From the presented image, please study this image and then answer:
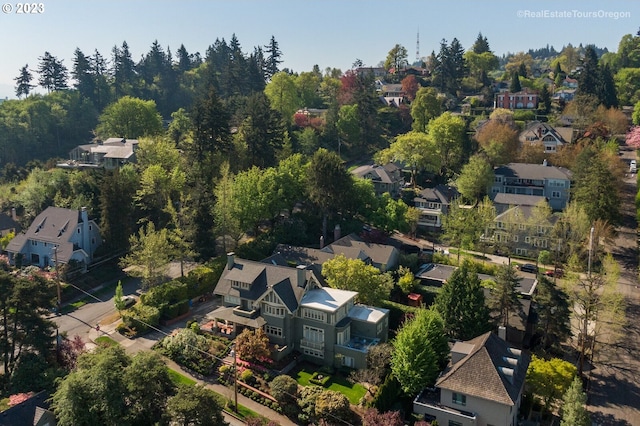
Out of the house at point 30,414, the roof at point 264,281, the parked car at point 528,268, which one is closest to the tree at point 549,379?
the roof at point 264,281

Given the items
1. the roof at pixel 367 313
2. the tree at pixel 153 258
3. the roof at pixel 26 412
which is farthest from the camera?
the tree at pixel 153 258

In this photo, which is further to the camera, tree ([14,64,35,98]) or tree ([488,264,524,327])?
tree ([14,64,35,98])

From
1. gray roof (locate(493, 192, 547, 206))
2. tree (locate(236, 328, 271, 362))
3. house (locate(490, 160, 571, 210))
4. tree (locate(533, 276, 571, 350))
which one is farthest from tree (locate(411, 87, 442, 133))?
tree (locate(236, 328, 271, 362))

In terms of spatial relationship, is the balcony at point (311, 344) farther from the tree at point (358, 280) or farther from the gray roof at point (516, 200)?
the gray roof at point (516, 200)

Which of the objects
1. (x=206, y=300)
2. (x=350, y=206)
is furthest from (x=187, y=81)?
(x=206, y=300)

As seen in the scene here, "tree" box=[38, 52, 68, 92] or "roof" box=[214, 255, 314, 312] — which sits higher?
"tree" box=[38, 52, 68, 92]

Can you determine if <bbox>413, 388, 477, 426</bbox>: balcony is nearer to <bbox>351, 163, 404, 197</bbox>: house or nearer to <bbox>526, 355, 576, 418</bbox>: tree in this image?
<bbox>526, 355, 576, 418</bbox>: tree
